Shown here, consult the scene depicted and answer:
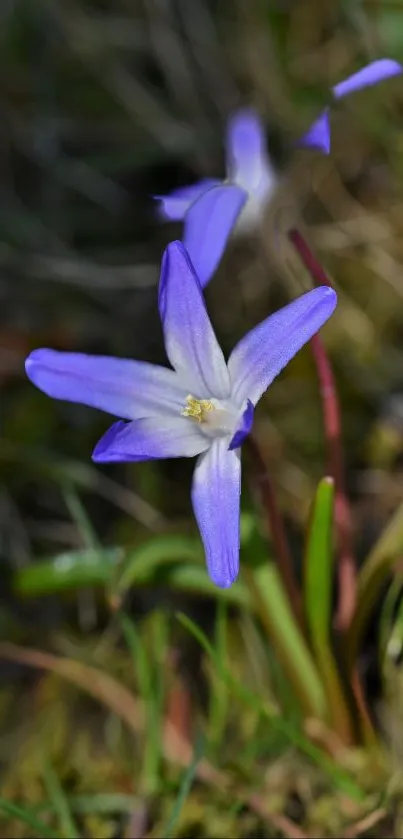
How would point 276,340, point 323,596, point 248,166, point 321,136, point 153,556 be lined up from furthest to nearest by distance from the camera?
point 248,166 → point 153,556 → point 323,596 → point 321,136 → point 276,340

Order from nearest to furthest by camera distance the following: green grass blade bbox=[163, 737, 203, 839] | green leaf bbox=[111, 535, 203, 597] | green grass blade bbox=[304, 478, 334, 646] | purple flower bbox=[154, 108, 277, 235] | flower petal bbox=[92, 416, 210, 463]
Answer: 1. flower petal bbox=[92, 416, 210, 463]
2. green grass blade bbox=[304, 478, 334, 646]
3. green grass blade bbox=[163, 737, 203, 839]
4. green leaf bbox=[111, 535, 203, 597]
5. purple flower bbox=[154, 108, 277, 235]

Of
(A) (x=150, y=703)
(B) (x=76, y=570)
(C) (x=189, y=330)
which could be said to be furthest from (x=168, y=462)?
(C) (x=189, y=330)

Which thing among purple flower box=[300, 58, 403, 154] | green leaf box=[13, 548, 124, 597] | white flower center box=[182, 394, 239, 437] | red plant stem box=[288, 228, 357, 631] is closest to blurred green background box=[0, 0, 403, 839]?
green leaf box=[13, 548, 124, 597]

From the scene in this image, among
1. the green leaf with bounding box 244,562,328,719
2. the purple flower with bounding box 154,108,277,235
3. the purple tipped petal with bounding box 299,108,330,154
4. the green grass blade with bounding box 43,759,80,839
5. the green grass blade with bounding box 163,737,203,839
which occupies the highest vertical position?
the purple flower with bounding box 154,108,277,235

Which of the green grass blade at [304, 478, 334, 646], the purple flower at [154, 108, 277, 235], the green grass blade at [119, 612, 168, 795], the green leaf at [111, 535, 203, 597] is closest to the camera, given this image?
the green grass blade at [304, 478, 334, 646]

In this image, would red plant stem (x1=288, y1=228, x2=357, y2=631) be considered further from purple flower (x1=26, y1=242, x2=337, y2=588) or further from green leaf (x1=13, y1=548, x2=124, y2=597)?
green leaf (x1=13, y1=548, x2=124, y2=597)

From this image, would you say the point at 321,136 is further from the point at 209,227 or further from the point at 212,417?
the point at 212,417

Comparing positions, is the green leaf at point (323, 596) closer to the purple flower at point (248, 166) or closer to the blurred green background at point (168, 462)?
the blurred green background at point (168, 462)
